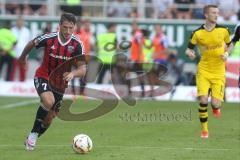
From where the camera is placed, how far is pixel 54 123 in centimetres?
1703

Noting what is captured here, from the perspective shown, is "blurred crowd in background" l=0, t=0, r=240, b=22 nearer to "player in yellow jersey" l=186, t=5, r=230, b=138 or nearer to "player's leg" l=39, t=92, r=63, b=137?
"player in yellow jersey" l=186, t=5, r=230, b=138

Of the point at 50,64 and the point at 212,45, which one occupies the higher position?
the point at 50,64

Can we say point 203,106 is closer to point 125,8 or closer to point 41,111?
point 41,111

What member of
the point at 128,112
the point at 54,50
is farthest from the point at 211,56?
the point at 128,112

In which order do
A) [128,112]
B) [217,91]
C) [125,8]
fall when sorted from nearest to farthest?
[217,91], [128,112], [125,8]

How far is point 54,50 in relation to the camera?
12.1 meters

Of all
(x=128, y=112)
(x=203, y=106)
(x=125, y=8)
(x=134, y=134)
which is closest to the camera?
(x=203, y=106)

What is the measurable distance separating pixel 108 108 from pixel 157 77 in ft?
12.3

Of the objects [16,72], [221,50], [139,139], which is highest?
[221,50]

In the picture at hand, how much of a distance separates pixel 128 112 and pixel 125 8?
360 inches

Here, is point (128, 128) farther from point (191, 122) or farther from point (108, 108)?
point (108, 108)

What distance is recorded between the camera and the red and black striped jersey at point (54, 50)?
12109mm

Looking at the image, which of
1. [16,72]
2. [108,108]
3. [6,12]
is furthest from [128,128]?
[6,12]

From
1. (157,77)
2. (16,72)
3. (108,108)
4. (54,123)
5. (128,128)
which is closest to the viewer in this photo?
(128,128)
